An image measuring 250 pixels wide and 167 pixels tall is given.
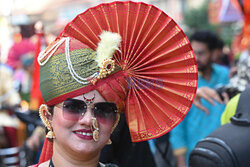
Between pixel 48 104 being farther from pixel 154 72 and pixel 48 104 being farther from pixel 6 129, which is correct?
pixel 6 129

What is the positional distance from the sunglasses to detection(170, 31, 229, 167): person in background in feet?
7.87

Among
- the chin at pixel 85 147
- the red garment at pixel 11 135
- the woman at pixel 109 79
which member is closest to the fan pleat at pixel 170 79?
the woman at pixel 109 79

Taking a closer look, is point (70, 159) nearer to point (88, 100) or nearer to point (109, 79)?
point (88, 100)

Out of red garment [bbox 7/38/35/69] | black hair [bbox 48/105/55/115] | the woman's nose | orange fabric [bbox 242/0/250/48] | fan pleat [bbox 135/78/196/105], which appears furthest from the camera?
red garment [bbox 7/38/35/69]

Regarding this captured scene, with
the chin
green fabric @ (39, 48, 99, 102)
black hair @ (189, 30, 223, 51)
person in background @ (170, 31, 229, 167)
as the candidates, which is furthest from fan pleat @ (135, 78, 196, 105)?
black hair @ (189, 30, 223, 51)

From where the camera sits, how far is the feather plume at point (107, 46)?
6.61 ft

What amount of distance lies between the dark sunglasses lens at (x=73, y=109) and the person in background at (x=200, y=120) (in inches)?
98.0

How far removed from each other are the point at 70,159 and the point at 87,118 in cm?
26

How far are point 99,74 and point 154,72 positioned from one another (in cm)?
34

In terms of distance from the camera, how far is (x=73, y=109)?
6.44ft

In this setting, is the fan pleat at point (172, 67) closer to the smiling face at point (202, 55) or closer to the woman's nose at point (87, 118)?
the woman's nose at point (87, 118)

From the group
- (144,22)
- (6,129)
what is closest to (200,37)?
(6,129)

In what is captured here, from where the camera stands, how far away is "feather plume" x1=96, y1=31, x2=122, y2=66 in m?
2.01

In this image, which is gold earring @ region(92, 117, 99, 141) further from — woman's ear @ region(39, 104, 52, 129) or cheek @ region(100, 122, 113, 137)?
woman's ear @ region(39, 104, 52, 129)
